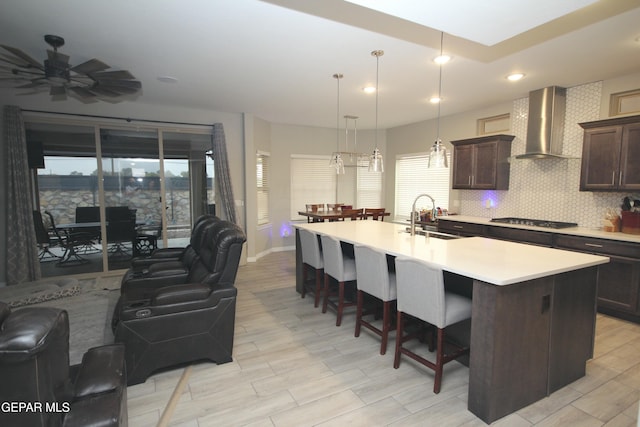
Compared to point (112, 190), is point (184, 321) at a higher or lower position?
lower

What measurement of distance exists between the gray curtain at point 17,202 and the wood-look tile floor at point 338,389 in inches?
96.4

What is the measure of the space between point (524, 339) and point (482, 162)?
12.4 ft

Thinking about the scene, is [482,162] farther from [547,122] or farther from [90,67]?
[90,67]

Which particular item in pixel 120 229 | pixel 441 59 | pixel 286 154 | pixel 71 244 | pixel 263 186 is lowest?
pixel 71 244

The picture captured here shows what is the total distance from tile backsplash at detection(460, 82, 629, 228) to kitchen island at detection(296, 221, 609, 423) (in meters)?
2.34

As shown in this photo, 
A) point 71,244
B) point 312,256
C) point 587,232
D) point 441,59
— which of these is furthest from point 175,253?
point 587,232

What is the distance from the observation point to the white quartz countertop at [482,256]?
205 centimetres

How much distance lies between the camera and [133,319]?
2398 mm

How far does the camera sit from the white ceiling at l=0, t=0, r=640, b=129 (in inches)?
96.0

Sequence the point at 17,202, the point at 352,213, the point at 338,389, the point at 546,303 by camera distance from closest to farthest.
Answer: the point at 546,303, the point at 338,389, the point at 17,202, the point at 352,213

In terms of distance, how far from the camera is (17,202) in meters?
4.53

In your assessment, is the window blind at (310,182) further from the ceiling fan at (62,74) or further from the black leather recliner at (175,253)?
the ceiling fan at (62,74)

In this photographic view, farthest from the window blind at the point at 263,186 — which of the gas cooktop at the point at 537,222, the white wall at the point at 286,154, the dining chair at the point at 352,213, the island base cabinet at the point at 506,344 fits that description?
the island base cabinet at the point at 506,344

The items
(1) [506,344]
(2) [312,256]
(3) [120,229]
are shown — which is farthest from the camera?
(3) [120,229]
